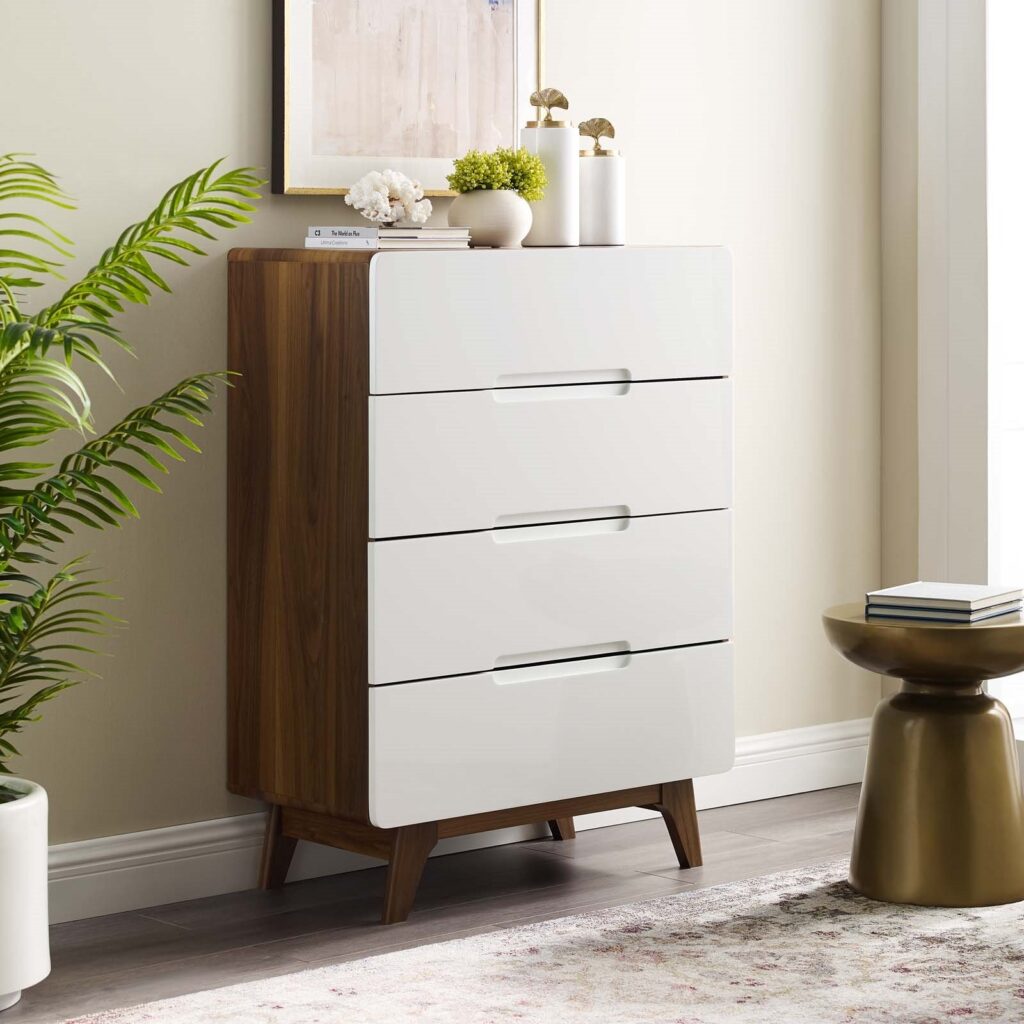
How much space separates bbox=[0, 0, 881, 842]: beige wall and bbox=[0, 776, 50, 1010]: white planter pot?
16.0 inches

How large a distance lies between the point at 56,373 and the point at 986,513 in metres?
2.24

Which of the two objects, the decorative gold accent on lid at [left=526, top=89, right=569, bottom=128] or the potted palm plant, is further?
the decorative gold accent on lid at [left=526, top=89, right=569, bottom=128]

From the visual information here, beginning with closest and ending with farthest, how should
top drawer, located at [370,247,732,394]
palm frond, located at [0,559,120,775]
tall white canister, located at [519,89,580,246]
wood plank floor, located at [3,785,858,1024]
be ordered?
palm frond, located at [0,559,120,775] → wood plank floor, located at [3,785,858,1024] → top drawer, located at [370,247,732,394] → tall white canister, located at [519,89,580,246]

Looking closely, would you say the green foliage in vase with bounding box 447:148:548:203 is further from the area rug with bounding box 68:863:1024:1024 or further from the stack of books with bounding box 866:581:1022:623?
the area rug with bounding box 68:863:1024:1024

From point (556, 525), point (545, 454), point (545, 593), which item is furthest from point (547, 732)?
point (545, 454)

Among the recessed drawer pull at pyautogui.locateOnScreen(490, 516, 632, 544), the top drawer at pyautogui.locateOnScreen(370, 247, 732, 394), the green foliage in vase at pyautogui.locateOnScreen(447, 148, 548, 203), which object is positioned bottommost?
the recessed drawer pull at pyautogui.locateOnScreen(490, 516, 632, 544)

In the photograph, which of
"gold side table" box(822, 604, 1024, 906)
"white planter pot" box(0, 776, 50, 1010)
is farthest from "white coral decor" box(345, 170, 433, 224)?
"white planter pot" box(0, 776, 50, 1010)

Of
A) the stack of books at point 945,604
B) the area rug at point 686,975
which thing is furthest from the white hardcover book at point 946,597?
the area rug at point 686,975

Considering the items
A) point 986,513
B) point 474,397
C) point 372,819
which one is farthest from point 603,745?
point 986,513

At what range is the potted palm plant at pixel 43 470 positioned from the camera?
7.85 ft

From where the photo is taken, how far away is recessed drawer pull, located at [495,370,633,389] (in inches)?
113

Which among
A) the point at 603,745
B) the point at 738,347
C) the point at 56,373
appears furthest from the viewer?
the point at 738,347

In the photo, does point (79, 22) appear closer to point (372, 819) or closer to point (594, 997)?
point (372, 819)

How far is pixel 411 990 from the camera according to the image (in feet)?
8.13
